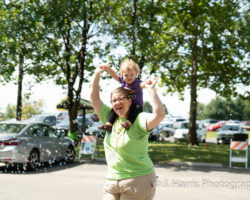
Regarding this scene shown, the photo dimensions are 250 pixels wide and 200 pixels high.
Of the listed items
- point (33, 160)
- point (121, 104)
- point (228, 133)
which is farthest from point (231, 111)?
point (121, 104)

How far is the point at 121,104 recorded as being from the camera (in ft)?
9.32

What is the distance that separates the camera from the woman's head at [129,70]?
132 inches

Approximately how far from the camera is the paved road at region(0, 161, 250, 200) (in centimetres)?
706

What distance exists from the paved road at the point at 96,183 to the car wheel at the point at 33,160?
297 millimetres

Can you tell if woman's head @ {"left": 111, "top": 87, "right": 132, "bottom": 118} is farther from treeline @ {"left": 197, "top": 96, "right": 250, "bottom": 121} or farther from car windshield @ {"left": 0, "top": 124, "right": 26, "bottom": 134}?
treeline @ {"left": 197, "top": 96, "right": 250, "bottom": 121}

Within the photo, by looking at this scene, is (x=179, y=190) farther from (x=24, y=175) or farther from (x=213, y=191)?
(x=24, y=175)

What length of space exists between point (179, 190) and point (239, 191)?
4.86ft

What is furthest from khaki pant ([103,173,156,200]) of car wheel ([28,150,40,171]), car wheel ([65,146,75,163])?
car wheel ([65,146,75,163])

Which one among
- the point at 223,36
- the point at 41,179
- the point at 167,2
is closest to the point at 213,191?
the point at 41,179

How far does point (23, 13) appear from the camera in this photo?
14930 mm

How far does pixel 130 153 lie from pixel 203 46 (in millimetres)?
19299

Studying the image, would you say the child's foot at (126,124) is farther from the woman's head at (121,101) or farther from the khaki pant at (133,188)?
the khaki pant at (133,188)

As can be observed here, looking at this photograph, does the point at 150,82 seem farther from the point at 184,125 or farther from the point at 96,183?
the point at 184,125

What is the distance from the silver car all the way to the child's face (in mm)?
7455
